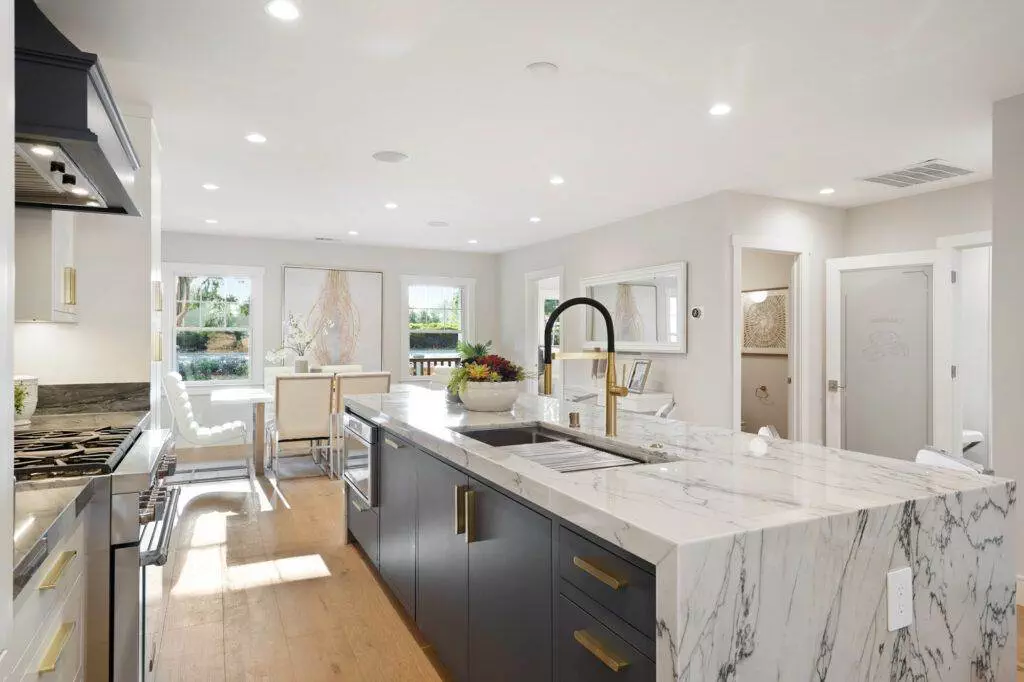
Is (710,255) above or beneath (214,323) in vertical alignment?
above

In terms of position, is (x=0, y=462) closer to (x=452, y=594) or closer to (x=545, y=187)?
(x=452, y=594)

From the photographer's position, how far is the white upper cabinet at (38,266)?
2461mm

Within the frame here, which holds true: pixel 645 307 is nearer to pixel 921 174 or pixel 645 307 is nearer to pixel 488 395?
pixel 921 174

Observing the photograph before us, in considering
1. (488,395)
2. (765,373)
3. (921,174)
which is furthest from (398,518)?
(765,373)

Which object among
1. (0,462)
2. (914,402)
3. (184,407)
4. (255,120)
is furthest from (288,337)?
(0,462)

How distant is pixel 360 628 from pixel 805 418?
13.3 feet

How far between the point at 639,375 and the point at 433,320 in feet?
11.5

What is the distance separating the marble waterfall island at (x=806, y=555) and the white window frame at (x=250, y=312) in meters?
6.06

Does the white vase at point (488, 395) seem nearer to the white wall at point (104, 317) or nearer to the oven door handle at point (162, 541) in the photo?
the oven door handle at point (162, 541)

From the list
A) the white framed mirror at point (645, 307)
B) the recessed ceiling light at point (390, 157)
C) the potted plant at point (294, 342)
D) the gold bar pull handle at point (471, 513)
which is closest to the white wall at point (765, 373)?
the white framed mirror at point (645, 307)

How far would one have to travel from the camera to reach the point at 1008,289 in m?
3.05

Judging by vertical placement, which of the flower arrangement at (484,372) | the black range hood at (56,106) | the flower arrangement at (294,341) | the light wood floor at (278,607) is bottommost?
the light wood floor at (278,607)

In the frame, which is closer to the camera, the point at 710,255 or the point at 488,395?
the point at 488,395

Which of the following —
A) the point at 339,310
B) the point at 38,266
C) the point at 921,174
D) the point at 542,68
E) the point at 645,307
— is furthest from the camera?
the point at 339,310
